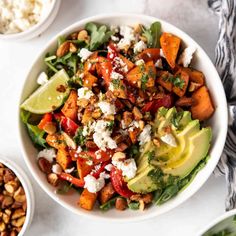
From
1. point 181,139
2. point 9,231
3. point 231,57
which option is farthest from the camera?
point 9,231

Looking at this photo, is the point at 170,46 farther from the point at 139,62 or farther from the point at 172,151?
the point at 172,151

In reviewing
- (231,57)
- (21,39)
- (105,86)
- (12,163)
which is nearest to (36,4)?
(21,39)

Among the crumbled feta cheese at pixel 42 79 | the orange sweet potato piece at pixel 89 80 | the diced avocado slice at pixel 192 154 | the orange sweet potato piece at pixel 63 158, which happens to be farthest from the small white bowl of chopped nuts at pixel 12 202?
the diced avocado slice at pixel 192 154

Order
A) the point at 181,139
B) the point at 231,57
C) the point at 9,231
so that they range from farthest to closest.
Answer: the point at 9,231 < the point at 231,57 < the point at 181,139

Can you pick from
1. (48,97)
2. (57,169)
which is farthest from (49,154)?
(48,97)

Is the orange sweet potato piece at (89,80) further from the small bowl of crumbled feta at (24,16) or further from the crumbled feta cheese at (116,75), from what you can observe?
the small bowl of crumbled feta at (24,16)

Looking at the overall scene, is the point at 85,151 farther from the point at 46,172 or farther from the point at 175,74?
the point at 175,74

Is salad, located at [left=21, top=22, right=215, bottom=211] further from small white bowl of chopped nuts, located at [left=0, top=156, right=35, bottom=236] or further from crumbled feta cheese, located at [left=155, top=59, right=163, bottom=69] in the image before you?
small white bowl of chopped nuts, located at [left=0, top=156, right=35, bottom=236]
